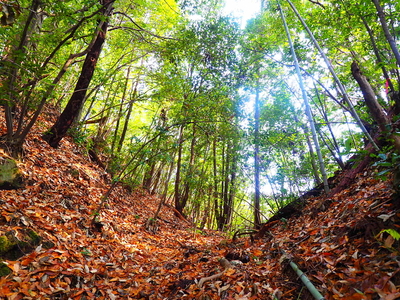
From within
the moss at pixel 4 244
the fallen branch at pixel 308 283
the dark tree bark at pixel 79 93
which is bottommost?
the moss at pixel 4 244

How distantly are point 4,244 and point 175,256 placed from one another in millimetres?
2582

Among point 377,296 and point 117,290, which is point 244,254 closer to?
point 117,290

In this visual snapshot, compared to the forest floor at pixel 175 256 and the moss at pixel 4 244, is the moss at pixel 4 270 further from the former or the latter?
the moss at pixel 4 244

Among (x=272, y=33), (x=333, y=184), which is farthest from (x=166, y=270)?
(x=272, y=33)

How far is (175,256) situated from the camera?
432cm

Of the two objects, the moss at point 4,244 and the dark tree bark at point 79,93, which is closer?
the moss at point 4,244

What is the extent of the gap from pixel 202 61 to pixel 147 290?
5.33m

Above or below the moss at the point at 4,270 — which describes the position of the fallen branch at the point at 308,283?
above

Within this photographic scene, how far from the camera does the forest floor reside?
76.3 inches

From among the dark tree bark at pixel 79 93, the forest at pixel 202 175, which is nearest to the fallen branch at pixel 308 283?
the forest at pixel 202 175

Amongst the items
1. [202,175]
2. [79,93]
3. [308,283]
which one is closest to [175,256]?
[308,283]

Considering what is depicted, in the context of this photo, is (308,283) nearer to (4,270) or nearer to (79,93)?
(4,270)

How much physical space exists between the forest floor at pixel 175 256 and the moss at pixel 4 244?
54 mm

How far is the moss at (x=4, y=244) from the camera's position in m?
2.55
